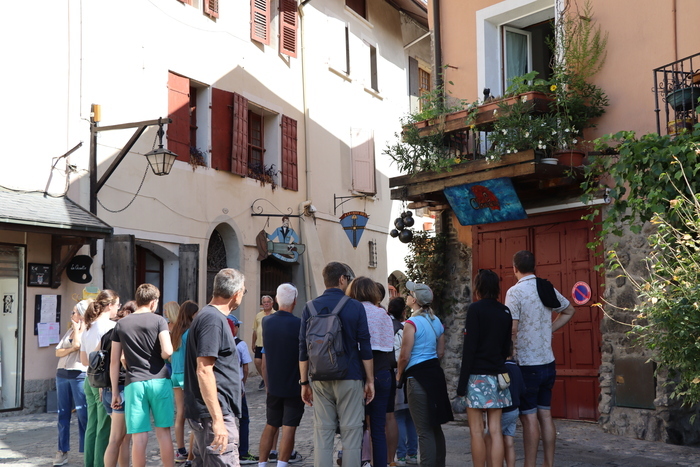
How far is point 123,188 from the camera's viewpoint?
1323cm

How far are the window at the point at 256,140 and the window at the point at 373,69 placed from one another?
5.01 meters

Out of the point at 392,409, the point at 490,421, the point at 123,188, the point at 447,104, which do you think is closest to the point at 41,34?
the point at 123,188

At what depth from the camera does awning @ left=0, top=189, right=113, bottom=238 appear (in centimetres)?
1066

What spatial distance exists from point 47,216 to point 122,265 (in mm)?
1560

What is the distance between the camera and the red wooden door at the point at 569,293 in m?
10.1

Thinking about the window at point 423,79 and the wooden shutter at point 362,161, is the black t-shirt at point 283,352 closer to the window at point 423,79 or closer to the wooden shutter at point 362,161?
the wooden shutter at point 362,161

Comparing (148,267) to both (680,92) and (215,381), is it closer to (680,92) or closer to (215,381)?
(680,92)

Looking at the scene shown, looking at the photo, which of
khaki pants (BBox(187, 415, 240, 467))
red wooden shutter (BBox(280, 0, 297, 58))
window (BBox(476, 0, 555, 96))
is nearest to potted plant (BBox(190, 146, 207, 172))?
red wooden shutter (BBox(280, 0, 297, 58))

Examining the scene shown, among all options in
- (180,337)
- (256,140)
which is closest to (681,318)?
(180,337)

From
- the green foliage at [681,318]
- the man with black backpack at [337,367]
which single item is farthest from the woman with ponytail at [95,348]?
the green foliage at [681,318]

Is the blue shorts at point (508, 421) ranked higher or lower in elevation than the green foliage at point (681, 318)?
lower

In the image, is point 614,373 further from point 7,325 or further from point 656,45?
point 7,325

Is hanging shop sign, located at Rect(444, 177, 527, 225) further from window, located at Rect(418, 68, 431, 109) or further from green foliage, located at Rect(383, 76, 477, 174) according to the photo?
window, located at Rect(418, 68, 431, 109)

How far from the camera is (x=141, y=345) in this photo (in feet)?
20.1
